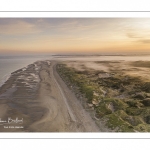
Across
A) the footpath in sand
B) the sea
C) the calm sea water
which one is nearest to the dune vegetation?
the sea

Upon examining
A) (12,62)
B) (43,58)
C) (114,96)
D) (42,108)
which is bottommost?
A: (42,108)

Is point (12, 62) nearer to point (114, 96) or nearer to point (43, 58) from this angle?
point (43, 58)

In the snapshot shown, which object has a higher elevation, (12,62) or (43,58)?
(43,58)

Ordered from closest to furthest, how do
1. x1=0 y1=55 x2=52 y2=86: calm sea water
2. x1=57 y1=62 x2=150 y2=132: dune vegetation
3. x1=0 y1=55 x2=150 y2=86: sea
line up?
x1=57 y1=62 x2=150 y2=132: dune vegetation, x1=0 y1=55 x2=150 y2=86: sea, x1=0 y1=55 x2=52 y2=86: calm sea water

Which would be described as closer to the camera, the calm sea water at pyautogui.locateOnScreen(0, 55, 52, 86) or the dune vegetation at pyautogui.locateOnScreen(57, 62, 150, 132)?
the dune vegetation at pyautogui.locateOnScreen(57, 62, 150, 132)

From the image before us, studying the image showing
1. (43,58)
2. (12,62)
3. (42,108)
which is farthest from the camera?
(43,58)

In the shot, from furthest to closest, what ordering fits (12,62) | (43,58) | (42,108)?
(43,58) → (12,62) → (42,108)

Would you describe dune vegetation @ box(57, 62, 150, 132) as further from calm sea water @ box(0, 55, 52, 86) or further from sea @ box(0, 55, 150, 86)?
calm sea water @ box(0, 55, 52, 86)

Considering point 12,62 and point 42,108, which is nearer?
point 42,108

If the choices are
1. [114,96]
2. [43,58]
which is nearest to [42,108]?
[43,58]
